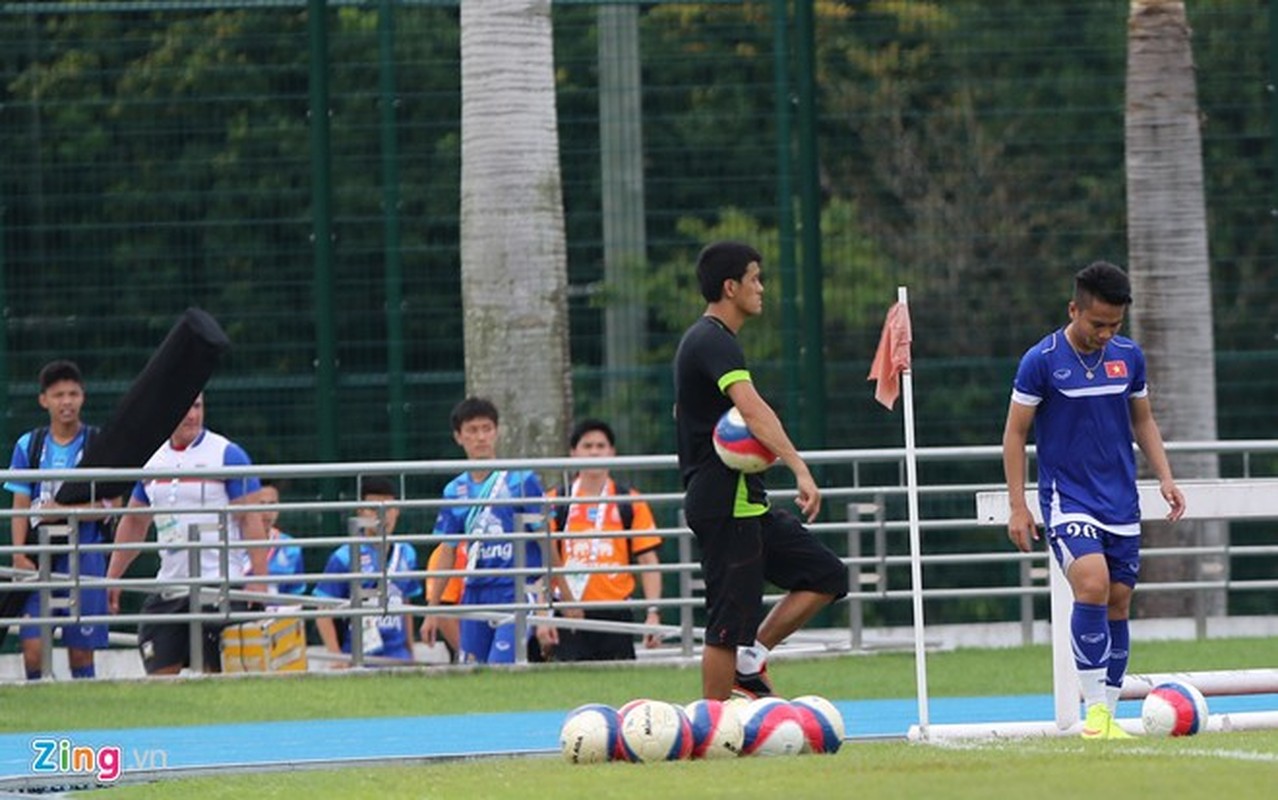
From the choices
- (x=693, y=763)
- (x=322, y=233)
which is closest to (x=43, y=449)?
(x=322, y=233)

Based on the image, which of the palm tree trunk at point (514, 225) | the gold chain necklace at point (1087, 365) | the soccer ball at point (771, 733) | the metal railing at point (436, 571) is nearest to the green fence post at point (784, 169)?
the metal railing at point (436, 571)

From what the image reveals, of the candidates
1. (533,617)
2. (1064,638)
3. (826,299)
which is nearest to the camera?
(1064,638)

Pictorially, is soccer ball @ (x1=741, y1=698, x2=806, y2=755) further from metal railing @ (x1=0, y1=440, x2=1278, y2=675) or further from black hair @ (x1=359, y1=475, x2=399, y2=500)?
black hair @ (x1=359, y1=475, x2=399, y2=500)

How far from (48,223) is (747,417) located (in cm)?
1011

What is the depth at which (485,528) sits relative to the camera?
61.0ft

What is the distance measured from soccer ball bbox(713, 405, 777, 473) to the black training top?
78 millimetres

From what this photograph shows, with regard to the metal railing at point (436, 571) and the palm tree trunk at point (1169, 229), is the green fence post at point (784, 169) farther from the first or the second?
the palm tree trunk at point (1169, 229)

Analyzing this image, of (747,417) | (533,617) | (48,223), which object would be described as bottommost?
(533,617)

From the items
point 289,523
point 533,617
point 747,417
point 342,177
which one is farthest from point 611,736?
point 342,177

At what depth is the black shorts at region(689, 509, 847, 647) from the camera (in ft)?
39.5

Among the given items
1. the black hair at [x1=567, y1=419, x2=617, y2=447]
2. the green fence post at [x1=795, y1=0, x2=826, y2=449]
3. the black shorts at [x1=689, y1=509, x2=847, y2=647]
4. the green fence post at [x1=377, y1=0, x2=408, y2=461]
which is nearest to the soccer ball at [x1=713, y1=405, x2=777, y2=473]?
the black shorts at [x1=689, y1=509, x2=847, y2=647]

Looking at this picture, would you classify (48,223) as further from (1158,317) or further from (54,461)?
(1158,317)

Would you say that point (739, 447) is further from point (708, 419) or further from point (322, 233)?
point (322, 233)

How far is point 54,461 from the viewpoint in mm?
18609
